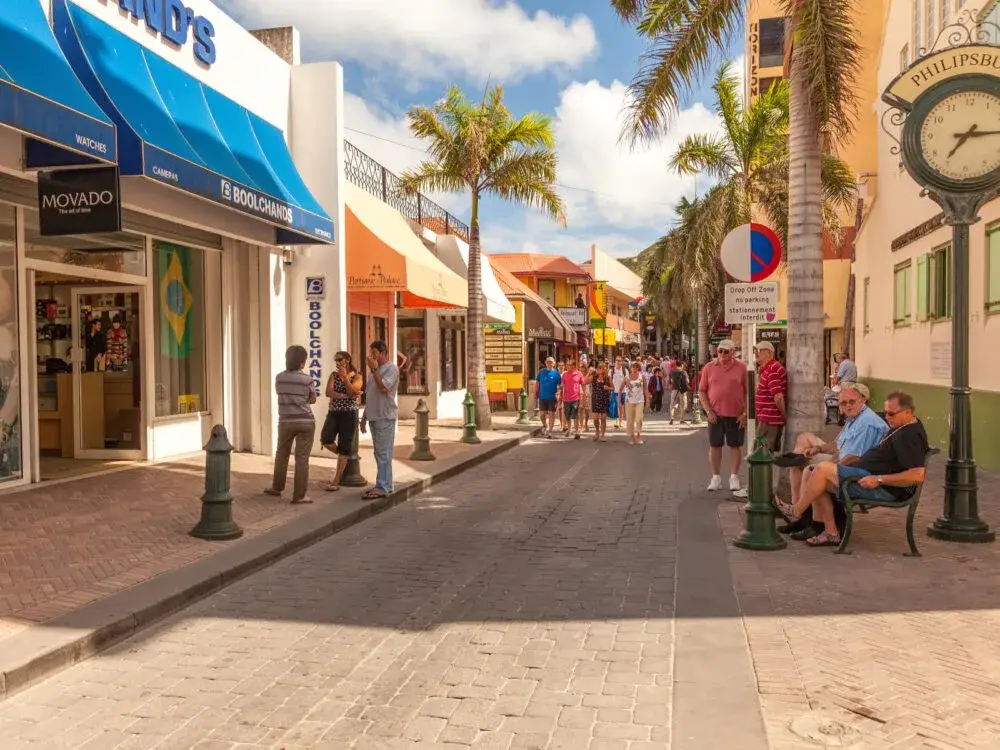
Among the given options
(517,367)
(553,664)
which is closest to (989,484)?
(553,664)

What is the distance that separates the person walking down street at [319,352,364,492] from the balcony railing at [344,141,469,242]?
725 centimetres

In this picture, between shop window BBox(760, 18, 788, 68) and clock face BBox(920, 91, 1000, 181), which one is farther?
shop window BBox(760, 18, 788, 68)

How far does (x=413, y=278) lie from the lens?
51.2 ft

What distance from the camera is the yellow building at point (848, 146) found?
2642 cm

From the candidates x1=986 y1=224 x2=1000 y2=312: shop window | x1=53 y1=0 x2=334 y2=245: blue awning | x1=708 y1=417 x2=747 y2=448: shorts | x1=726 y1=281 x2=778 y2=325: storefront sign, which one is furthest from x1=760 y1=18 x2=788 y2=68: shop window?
x1=726 y1=281 x2=778 y2=325: storefront sign

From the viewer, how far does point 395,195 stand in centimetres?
2008

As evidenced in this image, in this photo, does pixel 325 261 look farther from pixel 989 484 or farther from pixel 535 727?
pixel 535 727

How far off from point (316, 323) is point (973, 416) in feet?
31.6

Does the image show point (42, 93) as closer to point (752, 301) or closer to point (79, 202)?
point (79, 202)

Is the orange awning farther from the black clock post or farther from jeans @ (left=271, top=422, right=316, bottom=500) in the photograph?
the black clock post

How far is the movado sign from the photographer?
1059 centimetres

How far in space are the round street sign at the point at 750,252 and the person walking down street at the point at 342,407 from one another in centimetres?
437


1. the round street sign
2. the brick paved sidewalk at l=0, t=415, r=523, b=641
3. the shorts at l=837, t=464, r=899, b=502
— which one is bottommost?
the brick paved sidewalk at l=0, t=415, r=523, b=641

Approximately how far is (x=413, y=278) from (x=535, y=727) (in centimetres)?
1213
